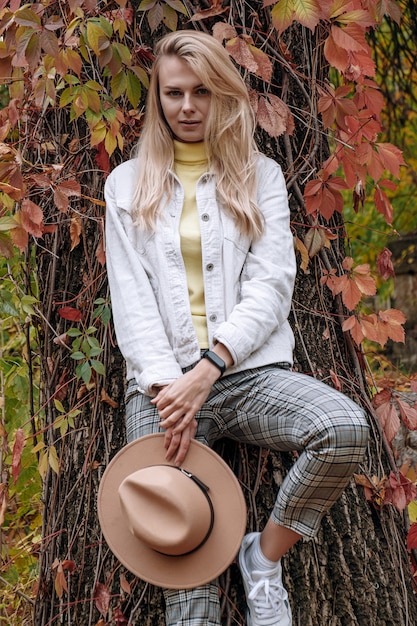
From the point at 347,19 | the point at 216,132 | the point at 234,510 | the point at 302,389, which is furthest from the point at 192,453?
the point at 347,19

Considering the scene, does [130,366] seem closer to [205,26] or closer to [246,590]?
[246,590]

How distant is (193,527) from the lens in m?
2.21

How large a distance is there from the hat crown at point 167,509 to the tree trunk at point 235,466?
41 centimetres

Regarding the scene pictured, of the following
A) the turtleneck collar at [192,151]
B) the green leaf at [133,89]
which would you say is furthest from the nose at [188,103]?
the green leaf at [133,89]

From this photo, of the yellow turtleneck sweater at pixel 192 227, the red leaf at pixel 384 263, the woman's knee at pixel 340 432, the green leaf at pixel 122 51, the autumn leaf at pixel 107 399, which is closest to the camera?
the woman's knee at pixel 340 432

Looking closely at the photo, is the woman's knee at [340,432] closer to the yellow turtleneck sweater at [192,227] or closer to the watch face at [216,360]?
the watch face at [216,360]

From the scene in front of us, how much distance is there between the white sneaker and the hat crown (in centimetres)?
24

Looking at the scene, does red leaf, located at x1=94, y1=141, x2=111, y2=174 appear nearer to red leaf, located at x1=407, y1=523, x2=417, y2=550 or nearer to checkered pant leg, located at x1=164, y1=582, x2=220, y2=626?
checkered pant leg, located at x1=164, y1=582, x2=220, y2=626

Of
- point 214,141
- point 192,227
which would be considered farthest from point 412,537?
point 214,141

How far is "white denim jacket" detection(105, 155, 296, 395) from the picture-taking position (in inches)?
93.2

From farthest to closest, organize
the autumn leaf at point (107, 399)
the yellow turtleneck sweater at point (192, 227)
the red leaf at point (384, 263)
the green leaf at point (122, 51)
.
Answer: the red leaf at point (384, 263) → the autumn leaf at point (107, 399) → the green leaf at point (122, 51) → the yellow turtleneck sweater at point (192, 227)

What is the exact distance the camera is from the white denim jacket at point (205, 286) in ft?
7.77

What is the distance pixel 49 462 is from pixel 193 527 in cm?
79

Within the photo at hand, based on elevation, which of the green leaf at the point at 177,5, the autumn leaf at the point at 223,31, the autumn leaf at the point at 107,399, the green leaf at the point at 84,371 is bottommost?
the autumn leaf at the point at 107,399
